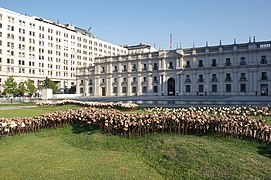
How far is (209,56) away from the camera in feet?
208

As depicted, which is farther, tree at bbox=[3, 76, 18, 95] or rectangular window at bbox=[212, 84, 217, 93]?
rectangular window at bbox=[212, 84, 217, 93]

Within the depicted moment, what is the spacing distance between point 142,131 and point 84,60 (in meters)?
94.6

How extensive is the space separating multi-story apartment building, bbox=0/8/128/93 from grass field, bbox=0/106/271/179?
2748 inches

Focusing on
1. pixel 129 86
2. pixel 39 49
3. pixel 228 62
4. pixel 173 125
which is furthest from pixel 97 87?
pixel 173 125

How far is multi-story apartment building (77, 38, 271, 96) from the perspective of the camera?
5797 cm

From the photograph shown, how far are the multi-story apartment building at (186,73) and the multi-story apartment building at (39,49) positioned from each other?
11490 millimetres

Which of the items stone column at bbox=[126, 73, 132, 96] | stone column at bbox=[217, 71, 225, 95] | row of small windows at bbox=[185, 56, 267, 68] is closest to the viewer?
row of small windows at bbox=[185, 56, 267, 68]

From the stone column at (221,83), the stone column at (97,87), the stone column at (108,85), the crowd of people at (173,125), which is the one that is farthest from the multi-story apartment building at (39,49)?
the crowd of people at (173,125)

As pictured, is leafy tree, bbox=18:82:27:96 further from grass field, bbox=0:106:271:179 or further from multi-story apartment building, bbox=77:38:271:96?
grass field, bbox=0:106:271:179

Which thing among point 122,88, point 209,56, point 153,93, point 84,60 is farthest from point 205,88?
point 84,60

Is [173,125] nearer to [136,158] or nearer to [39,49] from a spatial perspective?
[136,158]

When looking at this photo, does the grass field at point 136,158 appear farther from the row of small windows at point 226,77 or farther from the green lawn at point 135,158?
the row of small windows at point 226,77

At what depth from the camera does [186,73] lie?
66.1m

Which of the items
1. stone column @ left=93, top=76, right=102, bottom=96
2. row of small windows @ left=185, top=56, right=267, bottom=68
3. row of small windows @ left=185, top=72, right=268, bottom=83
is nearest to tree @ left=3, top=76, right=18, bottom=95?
stone column @ left=93, top=76, right=102, bottom=96
